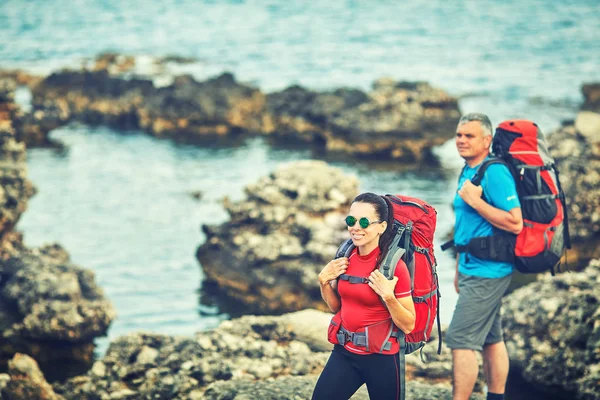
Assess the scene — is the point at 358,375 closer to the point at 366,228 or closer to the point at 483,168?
the point at 366,228

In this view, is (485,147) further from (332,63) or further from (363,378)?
(332,63)

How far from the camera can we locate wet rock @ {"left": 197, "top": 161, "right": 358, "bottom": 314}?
13.1 meters

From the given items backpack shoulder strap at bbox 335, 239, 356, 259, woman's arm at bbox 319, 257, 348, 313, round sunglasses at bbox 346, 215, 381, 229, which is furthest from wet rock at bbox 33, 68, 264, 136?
round sunglasses at bbox 346, 215, 381, 229

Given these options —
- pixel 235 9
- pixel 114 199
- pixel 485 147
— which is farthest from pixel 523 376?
pixel 235 9

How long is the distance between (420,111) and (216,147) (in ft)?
23.7

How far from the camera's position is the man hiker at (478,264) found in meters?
6.50

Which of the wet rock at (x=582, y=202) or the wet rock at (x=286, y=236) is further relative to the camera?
the wet rock at (x=582, y=202)

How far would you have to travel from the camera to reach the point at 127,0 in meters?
97.6

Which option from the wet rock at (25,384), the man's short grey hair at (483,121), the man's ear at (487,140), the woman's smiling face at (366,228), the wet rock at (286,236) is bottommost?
the wet rock at (25,384)

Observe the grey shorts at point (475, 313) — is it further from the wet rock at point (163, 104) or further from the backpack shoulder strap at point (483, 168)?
the wet rock at point (163, 104)

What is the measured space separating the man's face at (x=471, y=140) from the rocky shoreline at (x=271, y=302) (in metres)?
2.36

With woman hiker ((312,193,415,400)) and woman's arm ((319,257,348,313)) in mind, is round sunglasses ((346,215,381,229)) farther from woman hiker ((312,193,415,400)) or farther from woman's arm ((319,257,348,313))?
woman's arm ((319,257,348,313))

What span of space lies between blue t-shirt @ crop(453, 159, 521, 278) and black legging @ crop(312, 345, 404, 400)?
1757mm

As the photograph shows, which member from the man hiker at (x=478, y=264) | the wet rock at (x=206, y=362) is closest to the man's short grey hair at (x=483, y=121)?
the man hiker at (x=478, y=264)
